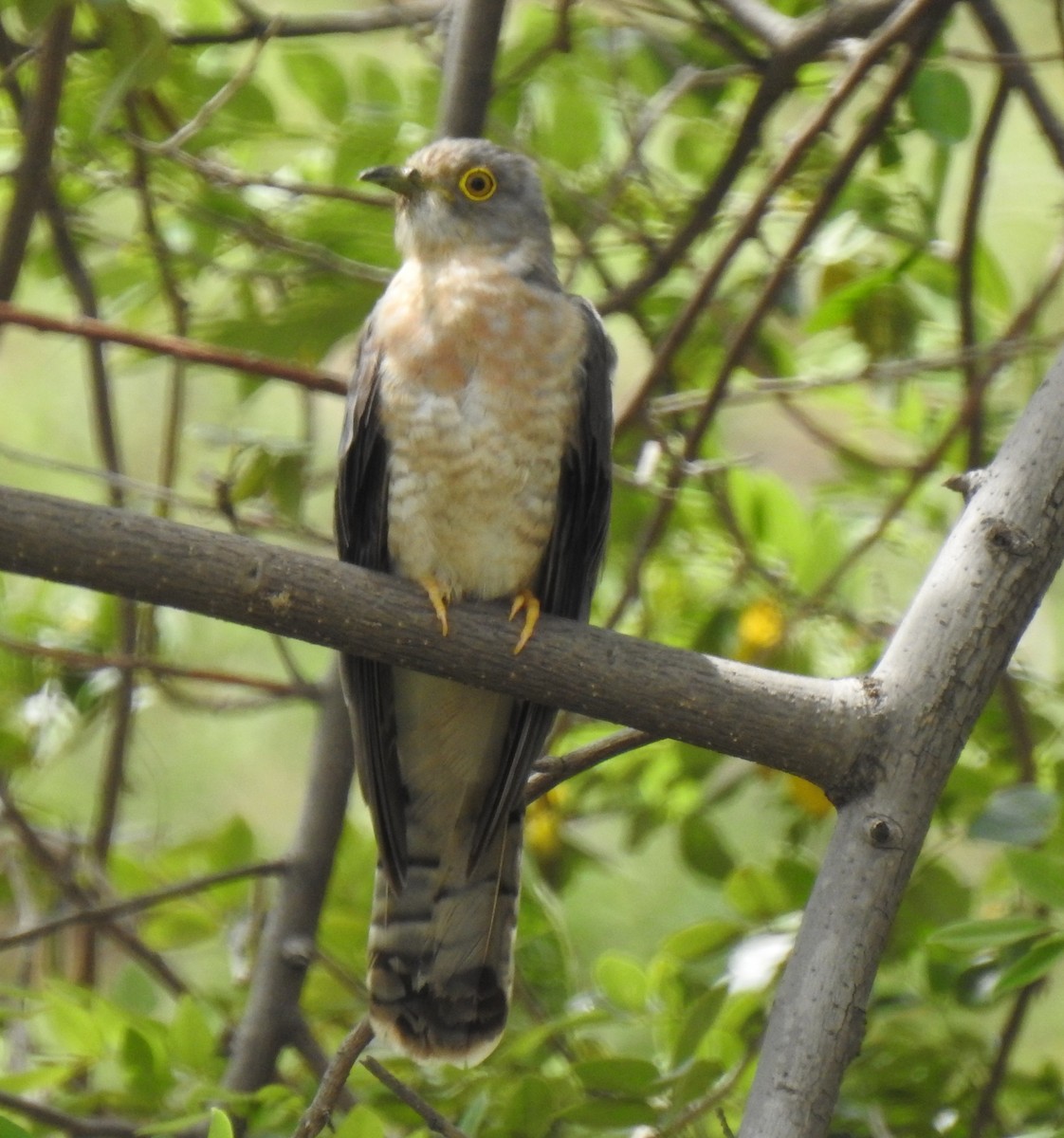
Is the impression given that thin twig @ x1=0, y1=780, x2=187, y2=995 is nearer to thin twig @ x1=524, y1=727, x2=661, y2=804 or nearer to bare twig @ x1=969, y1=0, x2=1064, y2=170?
thin twig @ x1=524, y1=727, x2=661, y2=804

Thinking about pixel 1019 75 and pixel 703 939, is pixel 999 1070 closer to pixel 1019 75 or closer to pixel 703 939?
pixel 703 939

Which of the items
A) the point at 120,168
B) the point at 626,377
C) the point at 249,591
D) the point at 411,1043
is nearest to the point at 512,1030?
the point at 411,1043

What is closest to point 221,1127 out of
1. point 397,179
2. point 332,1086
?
point 332,1086

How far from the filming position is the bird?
303 cm

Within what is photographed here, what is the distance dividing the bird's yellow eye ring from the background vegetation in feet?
1.01

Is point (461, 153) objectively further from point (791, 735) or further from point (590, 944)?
point (590, 944)

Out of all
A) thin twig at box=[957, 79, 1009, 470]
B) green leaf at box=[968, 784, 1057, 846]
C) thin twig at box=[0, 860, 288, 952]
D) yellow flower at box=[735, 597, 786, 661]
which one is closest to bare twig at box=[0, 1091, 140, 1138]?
thin twig at box=[0, 860, 288, 952]

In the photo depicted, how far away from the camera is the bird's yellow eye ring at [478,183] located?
338cm

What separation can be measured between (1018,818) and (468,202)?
1.80 metres

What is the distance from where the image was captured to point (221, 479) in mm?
2980

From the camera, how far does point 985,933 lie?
2.29 meters

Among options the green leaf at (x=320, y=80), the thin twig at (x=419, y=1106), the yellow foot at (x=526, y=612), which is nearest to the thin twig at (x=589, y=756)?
the yellow foot at (x=526, y=612)

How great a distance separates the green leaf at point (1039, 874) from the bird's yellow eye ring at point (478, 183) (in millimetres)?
1905

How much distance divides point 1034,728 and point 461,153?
6.34 ft
